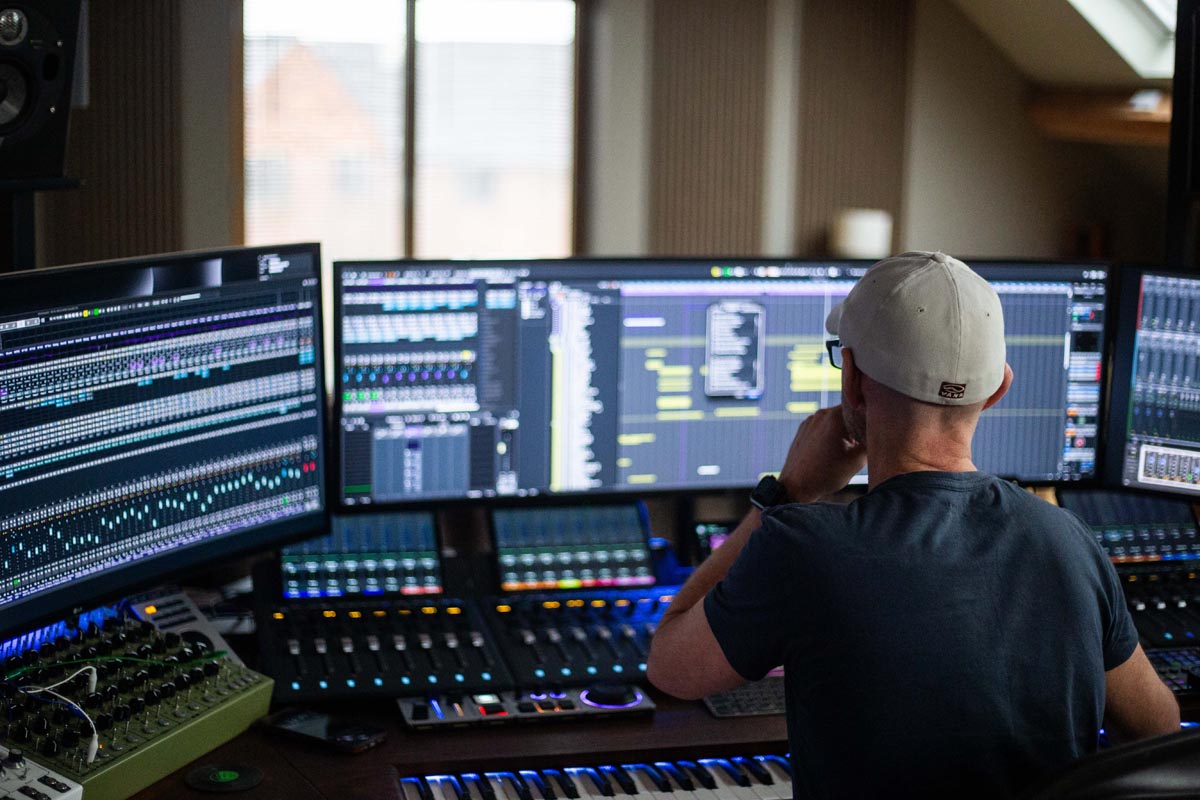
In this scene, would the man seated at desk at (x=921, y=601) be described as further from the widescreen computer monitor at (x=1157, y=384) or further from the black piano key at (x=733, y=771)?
the widescreen computer monitor at (x=1157, y=384)

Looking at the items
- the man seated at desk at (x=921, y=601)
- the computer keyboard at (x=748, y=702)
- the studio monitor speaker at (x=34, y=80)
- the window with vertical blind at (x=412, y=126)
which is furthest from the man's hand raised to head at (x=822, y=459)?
the window with vertical blind at (x=412, y=126)

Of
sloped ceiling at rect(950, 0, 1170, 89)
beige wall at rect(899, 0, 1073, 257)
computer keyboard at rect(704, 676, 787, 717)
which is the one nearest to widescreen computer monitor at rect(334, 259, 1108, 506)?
computer keyboard at rect(704, 676, 787, 717)

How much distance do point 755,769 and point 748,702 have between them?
133 millimetres

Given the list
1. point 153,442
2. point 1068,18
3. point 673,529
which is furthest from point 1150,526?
point 1068,18

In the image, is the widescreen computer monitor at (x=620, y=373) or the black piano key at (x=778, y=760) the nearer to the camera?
the black piano key at (x=778, y=760)

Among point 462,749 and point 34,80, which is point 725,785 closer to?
point 462,749

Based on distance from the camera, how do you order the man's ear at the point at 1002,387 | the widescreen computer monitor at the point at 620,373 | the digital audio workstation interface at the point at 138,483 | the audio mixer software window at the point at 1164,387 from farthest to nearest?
the audio mixer software window at the point at 1164,387 → the widescreen computer monitor at the point at 620,373 → the digital audio workstation interface at the point at 138,483 → the man's ear at the point at 1002,387

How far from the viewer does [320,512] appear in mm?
2209

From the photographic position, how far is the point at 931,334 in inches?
60.2

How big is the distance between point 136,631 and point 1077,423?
1.60m

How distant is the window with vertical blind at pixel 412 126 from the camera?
4695mm

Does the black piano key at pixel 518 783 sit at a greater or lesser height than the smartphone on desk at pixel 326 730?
lesser

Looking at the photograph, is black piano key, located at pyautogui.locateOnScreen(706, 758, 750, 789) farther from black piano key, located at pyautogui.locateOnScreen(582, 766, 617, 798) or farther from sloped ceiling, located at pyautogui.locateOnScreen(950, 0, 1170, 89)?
sloped ceiling, located at pyautogui.locateOnScreen(950, 0, 1170, 89)

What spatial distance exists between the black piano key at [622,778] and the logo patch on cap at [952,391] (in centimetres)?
68
